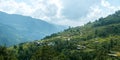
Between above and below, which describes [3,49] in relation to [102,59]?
above

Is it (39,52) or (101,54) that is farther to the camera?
(101,54)

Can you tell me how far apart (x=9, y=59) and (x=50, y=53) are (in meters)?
21.5

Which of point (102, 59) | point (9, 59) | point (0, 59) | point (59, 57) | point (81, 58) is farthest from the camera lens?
point (81, 58)

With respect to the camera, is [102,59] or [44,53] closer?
[44,53]

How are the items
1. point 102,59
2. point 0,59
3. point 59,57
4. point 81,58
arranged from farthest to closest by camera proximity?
point 81,58 < point 102,59 < point 59,57 < point 0,59

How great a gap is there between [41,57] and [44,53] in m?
2.60

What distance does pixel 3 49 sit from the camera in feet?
528

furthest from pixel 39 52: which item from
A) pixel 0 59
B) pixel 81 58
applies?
pixel 81 58

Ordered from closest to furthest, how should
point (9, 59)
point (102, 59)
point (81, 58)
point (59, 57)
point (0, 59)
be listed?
point (0, 59) → point (9, 59) → point (59, 57) → point (102, 59) → point (81, 58)

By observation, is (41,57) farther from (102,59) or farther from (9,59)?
(102,59)

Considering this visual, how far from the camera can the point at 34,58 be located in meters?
146

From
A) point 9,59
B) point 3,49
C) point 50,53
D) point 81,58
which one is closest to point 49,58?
point 50,53

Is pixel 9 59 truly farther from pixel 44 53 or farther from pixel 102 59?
pixel 102 59

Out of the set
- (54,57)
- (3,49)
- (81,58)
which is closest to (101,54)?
(81,58)
